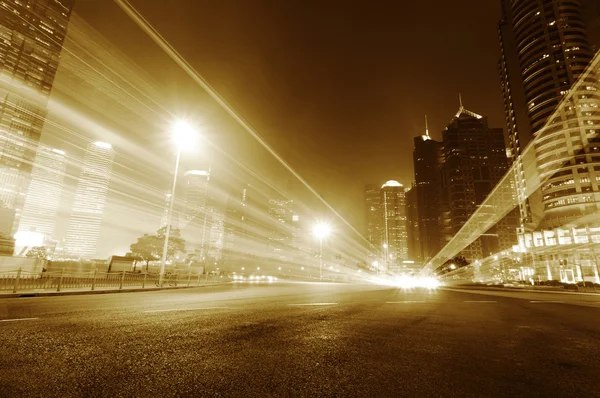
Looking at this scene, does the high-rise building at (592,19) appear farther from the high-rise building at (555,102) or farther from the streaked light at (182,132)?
the streaked light at (182,132)

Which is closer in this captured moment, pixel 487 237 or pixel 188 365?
pixel 188 365

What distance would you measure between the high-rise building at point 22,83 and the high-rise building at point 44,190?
1240 cm

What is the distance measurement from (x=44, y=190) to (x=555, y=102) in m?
205

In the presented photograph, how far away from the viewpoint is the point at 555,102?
298 ft

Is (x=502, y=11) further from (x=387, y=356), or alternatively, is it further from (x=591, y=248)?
(x=387, y=356)

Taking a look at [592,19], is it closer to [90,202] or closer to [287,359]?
[287,359]

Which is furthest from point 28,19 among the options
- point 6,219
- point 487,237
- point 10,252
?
point 487,237

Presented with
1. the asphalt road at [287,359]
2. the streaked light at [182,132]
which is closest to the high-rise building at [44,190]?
the streaked light at [182,132]

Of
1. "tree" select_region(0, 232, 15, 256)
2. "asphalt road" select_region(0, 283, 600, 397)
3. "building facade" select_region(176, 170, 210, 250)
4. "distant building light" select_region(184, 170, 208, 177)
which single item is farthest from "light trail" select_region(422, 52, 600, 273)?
"distant building light" select_region(184, 170, 208, 177)

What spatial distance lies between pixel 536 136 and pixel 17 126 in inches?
6768

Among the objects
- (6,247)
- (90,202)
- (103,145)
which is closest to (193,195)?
(103,145)

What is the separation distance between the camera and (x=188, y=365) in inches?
133

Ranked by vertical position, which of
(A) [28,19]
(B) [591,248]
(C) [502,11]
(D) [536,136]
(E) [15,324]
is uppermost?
(C) [502,11]

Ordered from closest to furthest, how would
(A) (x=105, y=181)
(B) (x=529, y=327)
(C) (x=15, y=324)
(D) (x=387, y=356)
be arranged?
(D) (x=387, y=356), (C) (x=15, y=324), (B) (x=529, y=327), (A) (x=105, y=181)
